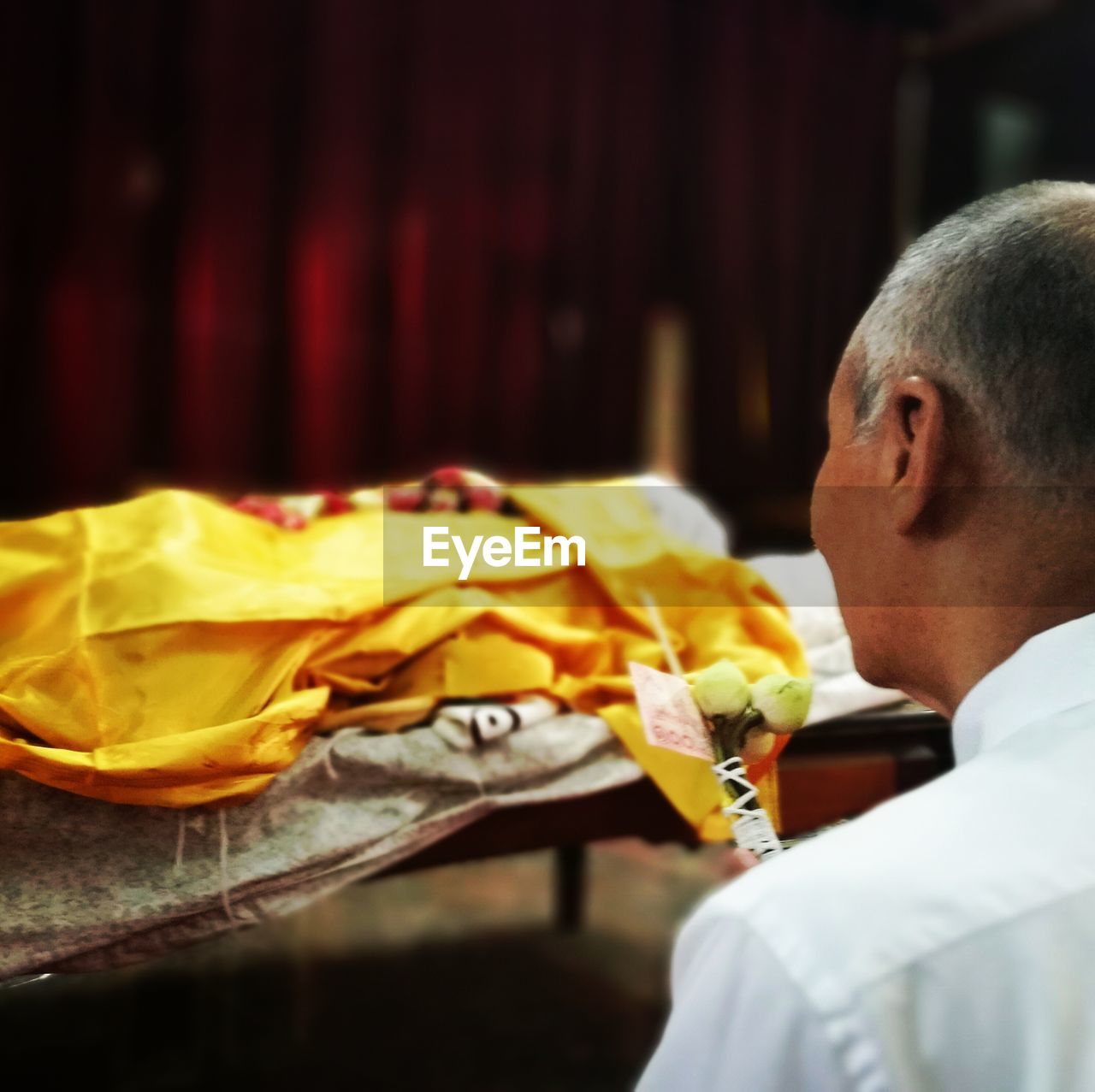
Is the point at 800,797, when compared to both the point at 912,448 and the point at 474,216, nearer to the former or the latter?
the point at 912,448

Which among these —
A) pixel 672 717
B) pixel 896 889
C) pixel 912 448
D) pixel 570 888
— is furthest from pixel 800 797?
pixel 570 888

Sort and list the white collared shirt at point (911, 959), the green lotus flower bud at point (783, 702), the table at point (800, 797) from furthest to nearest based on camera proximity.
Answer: the table at point (800, 797) < the green lotus flower bud at point (783, 702) < the white collared shirt at point (911, 959)

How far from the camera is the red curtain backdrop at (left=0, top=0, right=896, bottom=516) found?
9.48 ft

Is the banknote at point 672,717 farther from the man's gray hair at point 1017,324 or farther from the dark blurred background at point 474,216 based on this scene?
the dark blurred background at point 474,216

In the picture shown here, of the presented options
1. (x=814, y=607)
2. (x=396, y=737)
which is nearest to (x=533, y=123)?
(x=814, y=607)

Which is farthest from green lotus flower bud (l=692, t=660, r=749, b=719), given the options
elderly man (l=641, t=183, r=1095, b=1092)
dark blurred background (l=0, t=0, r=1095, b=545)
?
dark blurred background (l=0, t=0, r=1095, b=545)

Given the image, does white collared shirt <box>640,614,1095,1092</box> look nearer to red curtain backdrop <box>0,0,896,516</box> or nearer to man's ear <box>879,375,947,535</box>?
man's ear <box>879,375,947,535</box>

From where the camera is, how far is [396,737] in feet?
3.29

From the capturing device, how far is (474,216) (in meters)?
3.48

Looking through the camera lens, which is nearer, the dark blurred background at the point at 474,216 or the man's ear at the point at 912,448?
the man's ear at the point at 912,448

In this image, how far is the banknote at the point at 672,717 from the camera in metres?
0.78

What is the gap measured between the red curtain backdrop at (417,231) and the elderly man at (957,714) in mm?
2762

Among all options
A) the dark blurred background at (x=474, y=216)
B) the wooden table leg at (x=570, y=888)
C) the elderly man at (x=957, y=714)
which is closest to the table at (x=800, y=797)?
the elderly man at (x=957, y=714)

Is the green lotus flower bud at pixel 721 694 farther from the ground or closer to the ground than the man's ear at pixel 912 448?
closer to the ground
